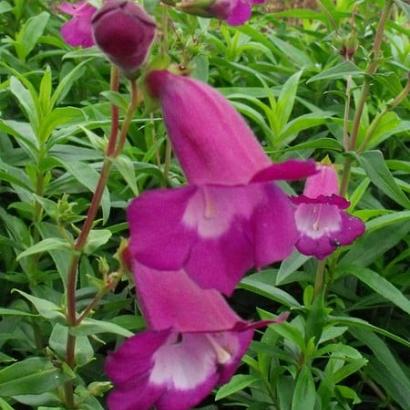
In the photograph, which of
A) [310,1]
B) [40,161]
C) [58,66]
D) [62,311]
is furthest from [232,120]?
[310,1]

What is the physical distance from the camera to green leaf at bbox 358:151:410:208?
204cm

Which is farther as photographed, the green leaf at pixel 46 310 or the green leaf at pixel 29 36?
the green leaf at pixel 29 36

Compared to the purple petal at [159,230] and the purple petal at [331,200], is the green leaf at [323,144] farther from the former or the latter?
the purple petal at [159,230]

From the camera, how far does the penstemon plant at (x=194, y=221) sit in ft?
3.34

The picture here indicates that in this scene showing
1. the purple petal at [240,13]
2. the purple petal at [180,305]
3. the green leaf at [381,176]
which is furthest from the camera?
the green leaf at [381,176]

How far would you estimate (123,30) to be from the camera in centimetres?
101

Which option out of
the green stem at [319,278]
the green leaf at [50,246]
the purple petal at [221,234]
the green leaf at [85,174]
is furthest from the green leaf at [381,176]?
the purple petal at [221,234]

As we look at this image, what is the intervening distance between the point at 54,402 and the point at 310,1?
196 inches

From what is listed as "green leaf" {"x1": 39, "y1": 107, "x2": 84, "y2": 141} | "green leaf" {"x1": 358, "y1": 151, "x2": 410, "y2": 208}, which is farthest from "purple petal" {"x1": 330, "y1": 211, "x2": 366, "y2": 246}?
"green leaf" {"x1": 39, "y1": 107, "x2": 84, "y2": 141}

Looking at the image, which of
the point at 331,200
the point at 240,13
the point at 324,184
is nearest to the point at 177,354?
the point at 240,13

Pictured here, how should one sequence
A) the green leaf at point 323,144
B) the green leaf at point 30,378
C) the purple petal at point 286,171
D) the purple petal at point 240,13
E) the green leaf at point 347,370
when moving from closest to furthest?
the purple petal at point 286,171, the green leaf at point 30,378, the purple petal at point 240,13, the green leaf at point 347,370, the green leaf at point 323,144

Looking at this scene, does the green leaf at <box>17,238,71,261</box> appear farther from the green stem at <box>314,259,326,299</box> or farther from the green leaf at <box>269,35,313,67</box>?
the green leaf at <box>269,35,313,67</box>

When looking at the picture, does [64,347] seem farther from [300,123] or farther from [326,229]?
[300,123]

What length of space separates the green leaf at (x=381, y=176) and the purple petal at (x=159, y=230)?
3.76ft
